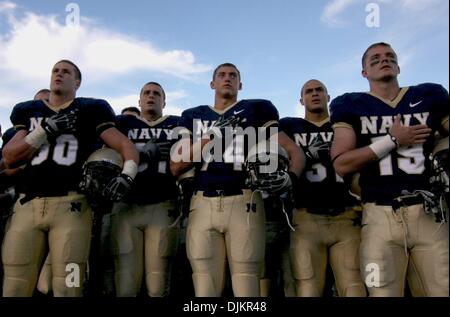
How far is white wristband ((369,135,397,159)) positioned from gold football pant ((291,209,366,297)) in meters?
0.75

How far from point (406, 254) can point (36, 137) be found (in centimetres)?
255

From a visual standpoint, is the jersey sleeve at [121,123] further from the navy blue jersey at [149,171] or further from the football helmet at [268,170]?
the football helmet at [268,170]

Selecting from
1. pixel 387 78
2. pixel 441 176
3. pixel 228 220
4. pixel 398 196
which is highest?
pixel 387 78

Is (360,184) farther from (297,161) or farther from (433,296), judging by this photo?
(433,296)

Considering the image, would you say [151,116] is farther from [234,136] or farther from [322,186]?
[322,186]

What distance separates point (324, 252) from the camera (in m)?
3.11

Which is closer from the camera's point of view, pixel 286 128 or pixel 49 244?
pixel 49 244

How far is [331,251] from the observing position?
3131 millimetres

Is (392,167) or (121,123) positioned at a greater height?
(121,123)

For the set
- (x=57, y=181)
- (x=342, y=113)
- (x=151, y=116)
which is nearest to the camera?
(x=342, y=113)

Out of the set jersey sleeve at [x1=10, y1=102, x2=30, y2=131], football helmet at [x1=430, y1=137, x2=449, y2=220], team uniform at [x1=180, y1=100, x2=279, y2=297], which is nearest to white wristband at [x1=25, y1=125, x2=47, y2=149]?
jersey sleeve at [x1=10, y1=102, x2=30, y2=131]

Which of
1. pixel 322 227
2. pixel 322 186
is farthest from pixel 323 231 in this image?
pixel 322 186
